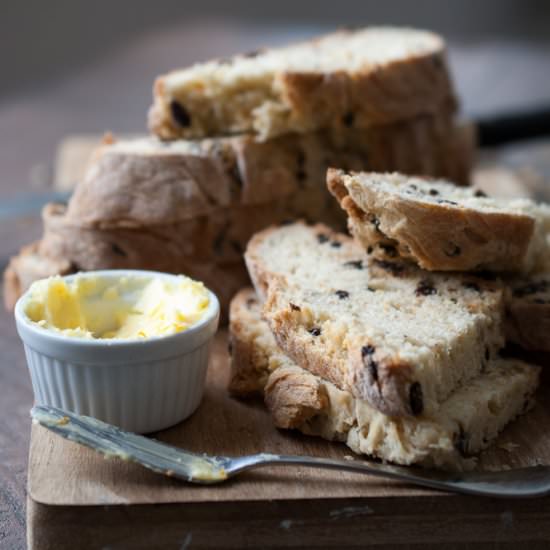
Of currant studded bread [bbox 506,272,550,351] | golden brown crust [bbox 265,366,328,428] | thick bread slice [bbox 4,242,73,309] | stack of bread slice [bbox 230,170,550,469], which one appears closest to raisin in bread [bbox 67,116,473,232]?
thick bread slice [bbox 4,242,73,309]

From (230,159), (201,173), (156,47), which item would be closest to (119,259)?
(201,173)

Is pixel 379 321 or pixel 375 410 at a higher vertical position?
pixel 379 321

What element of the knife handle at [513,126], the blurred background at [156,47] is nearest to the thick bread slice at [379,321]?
the knife handle at [513,126]

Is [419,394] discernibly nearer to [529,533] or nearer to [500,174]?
[529,533]

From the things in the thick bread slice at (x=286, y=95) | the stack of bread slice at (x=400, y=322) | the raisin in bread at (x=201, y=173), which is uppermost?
the thick bread slice at (x=286, y=95)

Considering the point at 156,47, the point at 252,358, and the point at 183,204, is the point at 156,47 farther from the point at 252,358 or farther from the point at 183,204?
the point at 252,358

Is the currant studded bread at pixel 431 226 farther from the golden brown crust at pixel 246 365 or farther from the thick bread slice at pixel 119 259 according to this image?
the thick bread slice at pixel 119 259

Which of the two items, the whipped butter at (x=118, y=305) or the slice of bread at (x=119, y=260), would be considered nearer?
the whipped butter at (x=118, y=305)
